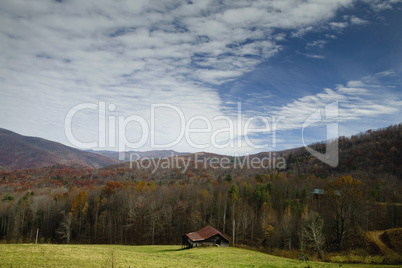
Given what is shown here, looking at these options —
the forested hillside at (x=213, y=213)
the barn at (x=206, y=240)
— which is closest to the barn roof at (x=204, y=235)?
the barn at (x=206, y=240)

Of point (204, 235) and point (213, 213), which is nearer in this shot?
point (204, 235)

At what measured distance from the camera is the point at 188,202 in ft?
250

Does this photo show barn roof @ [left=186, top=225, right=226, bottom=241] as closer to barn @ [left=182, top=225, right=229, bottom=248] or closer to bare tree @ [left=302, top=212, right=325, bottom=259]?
barn @ [left=182, top=225, right=229, bottom=248]

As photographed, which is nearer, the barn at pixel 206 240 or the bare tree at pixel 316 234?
the bare tree at pixel 316 234

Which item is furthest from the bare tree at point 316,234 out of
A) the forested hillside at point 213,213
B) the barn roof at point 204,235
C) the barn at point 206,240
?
the barn roof at point 204,235

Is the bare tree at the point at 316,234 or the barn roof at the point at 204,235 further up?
the bare tree at the point at 316,234

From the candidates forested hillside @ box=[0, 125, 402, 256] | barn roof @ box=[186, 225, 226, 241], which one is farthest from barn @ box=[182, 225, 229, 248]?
forested hillside @ box=[0, 125, 402, 256]

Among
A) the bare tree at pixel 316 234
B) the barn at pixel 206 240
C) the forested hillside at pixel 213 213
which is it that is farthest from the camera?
the forested hillside at pixel 213 213

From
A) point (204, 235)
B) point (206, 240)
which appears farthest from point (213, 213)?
point (206, 240)

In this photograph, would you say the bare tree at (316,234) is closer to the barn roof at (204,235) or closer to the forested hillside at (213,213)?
the forested hillside at (213,213)

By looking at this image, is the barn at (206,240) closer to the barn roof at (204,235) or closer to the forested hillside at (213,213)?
the barn roof at (204,235)

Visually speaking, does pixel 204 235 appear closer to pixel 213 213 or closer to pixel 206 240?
pixel 206 240

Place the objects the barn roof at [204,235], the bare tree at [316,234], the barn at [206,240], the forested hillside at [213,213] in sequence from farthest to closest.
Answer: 1. the forested hillside at [213,213]
2. the barn roof at [204,235]
3. the barn at [206,240]
4. the bare tree at [316,234]

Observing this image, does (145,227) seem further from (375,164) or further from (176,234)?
(375,164)
